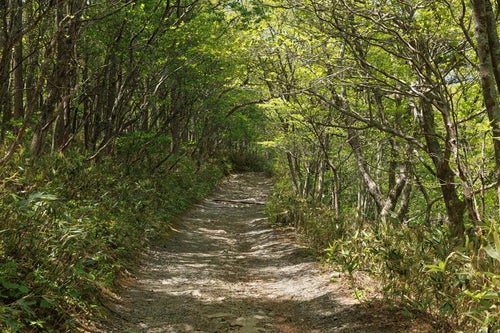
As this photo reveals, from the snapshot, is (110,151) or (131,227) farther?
(110,151)

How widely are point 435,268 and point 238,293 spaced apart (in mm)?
4586

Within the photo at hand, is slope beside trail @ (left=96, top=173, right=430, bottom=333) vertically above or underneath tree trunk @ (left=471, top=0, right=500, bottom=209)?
underneath

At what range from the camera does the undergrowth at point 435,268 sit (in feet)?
11.9

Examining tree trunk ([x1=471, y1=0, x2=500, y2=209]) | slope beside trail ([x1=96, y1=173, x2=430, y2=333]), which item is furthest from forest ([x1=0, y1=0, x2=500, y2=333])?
slope beside trail ([x1=96, y1=173, x2=430, y2=333])

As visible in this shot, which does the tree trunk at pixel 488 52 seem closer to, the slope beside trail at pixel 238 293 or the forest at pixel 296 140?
the forest at pixel 296 140

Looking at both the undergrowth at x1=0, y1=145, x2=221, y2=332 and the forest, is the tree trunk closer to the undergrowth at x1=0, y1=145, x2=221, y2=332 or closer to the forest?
the forest

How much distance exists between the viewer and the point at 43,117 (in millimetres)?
8016

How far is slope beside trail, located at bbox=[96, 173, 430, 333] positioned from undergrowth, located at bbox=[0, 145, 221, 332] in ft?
1.95

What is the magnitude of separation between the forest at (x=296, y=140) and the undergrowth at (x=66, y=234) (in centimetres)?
3

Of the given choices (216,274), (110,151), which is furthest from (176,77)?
(216,274)

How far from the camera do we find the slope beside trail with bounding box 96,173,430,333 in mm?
5863

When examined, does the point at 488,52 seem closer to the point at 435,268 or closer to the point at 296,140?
the point at 435,268

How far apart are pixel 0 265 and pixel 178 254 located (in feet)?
21.3

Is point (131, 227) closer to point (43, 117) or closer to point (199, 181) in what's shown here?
point (43, 117)
